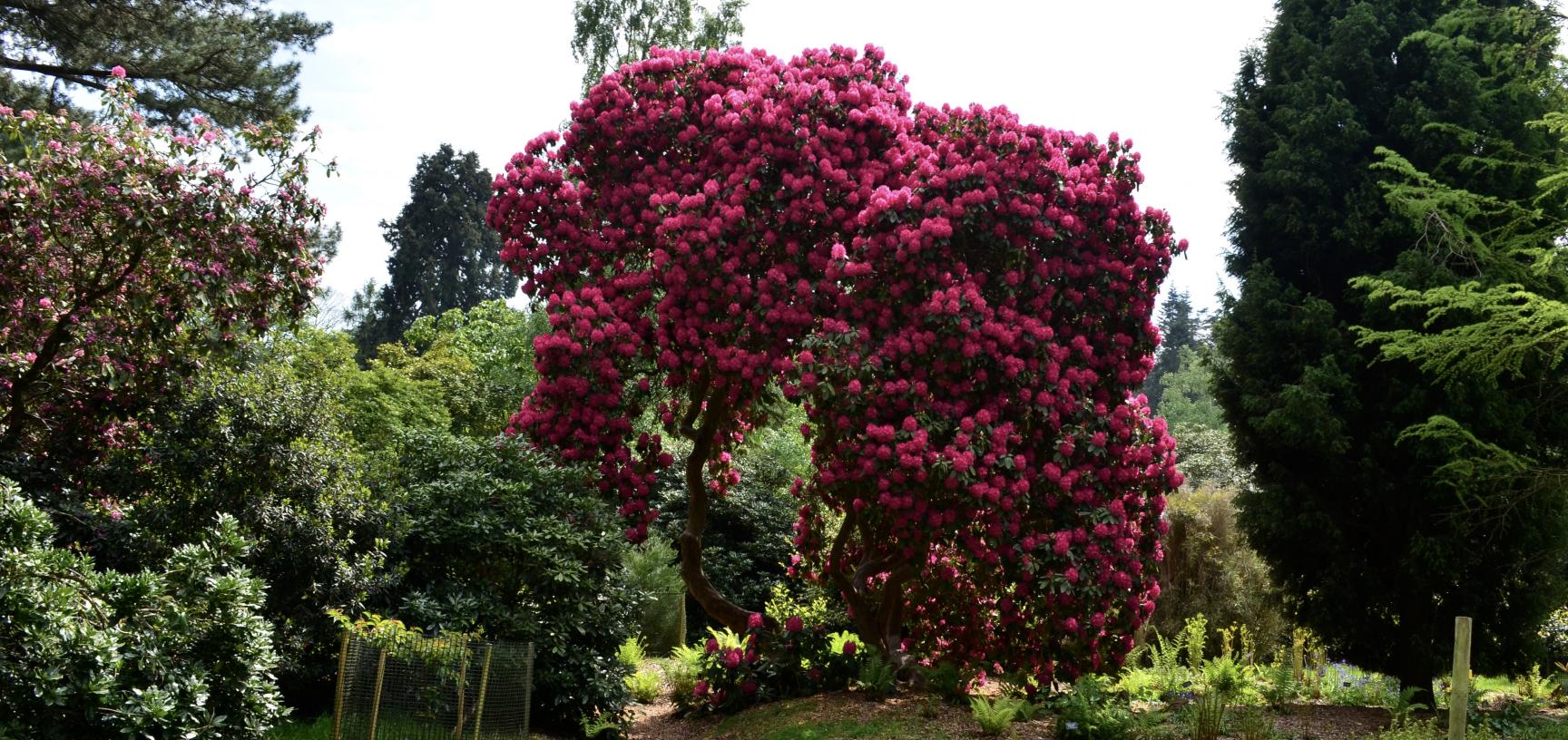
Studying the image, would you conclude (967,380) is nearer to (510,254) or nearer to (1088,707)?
(1088,707)

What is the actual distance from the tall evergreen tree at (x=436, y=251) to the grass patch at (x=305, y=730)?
3011 centimetres

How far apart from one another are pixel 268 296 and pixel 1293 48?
10565 mm

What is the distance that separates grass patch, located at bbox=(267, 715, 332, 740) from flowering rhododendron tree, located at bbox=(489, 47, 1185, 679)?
273cm

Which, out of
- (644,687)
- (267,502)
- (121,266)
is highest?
(121,266)

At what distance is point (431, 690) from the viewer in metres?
7.23

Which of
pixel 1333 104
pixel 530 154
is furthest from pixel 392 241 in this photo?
pixel 1333 104

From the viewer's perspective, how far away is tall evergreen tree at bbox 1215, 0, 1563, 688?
1081 cm

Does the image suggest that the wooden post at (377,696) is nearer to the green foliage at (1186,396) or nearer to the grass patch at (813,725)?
the grass patch at (813,725)

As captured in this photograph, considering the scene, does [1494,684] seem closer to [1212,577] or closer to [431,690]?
[1212,577]

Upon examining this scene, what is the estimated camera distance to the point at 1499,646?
11.0 m

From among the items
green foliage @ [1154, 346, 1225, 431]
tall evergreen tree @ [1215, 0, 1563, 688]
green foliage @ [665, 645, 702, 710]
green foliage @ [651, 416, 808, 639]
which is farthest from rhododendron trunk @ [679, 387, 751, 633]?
green foliage @ [1154, 346, 1225, 431]

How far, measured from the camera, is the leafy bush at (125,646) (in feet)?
17.6

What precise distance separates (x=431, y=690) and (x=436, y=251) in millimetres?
33358

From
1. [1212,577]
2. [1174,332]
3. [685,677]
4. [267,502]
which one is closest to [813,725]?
[685,677]
